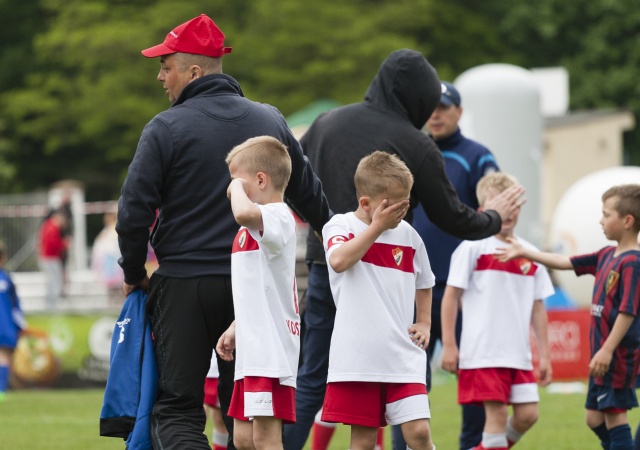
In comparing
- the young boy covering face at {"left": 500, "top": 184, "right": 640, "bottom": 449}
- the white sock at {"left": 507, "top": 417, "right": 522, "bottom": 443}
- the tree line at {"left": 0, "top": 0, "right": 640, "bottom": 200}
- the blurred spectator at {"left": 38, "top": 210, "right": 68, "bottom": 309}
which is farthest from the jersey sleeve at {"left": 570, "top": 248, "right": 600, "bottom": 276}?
the tree line at {"left": 0, "top": 0, "right": 640, "bottom": 200}

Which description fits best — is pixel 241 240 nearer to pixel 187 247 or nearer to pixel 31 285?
pixel 187 247

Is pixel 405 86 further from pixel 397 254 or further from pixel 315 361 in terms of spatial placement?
pixel 315 361

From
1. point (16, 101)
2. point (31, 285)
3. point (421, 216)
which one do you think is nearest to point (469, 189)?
point (421, 216)

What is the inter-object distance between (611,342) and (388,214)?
2.12 m

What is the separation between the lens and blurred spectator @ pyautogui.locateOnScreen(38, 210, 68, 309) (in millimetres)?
23984

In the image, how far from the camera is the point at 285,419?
548 centimetres

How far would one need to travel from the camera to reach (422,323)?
5977 millimetres

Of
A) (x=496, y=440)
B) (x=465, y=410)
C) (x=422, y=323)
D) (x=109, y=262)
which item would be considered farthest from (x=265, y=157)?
(x=109, y=262)

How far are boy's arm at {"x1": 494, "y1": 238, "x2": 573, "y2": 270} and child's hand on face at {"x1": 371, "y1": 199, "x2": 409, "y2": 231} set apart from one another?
1694mm

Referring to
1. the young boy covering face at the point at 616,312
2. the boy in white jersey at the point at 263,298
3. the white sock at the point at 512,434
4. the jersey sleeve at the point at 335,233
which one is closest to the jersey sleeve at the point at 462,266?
the young boy covering face at the point at 616,312

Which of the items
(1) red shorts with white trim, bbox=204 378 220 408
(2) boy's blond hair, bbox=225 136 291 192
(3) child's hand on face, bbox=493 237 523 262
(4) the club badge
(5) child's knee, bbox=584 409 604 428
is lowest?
(5) child's knee, bbox=584 409 604 428

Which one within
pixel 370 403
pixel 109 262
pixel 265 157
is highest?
pixel 265 157

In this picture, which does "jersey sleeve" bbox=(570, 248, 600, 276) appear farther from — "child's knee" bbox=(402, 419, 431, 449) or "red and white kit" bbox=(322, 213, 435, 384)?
"child's knee" bbox=(402, 419, 431, 449)

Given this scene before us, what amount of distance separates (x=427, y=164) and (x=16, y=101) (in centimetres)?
3392
